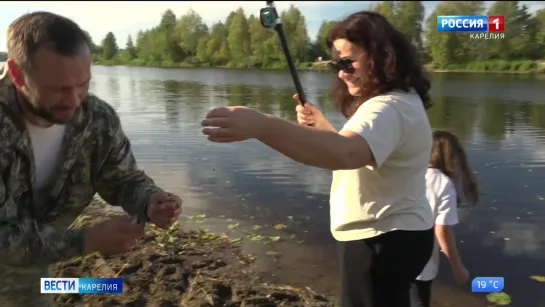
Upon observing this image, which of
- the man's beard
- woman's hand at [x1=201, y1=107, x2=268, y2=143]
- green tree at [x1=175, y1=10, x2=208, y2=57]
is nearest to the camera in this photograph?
woman's hand at [x1=201, y1=107, x2=268, y2=143]

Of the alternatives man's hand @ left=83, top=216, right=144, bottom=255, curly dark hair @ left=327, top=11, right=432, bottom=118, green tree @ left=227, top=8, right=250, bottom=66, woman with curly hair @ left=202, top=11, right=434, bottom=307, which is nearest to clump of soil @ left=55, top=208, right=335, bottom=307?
woman with curly hair @ left=202, top=11, right=434, bottom=307

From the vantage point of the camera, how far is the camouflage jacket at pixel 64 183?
1935mm

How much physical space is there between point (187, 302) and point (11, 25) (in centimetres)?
323

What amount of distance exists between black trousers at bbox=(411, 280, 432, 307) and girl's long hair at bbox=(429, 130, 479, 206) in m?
0.68

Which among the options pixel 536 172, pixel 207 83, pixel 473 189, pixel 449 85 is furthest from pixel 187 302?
pixel 207 83

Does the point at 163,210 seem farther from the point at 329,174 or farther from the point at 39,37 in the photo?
the point at 329,174

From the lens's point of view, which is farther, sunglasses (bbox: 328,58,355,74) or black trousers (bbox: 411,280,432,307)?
black trousers (bbox: 411,280,432,307)

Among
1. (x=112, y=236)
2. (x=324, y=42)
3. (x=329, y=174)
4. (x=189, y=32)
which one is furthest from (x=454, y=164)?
(x=189, y=32)

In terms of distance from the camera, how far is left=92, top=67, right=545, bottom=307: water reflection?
6410 mm

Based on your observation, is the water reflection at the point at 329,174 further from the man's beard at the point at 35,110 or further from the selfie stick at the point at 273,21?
the man's beard at the point at 35,110

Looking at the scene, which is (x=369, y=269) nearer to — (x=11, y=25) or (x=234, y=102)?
(x=11, y=25)

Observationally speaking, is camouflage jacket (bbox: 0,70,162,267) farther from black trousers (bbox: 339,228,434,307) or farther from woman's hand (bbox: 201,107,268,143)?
black trousers (bbox: 339,228,434,307)

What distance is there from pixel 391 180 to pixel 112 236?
1157 mm

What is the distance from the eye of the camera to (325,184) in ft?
31.6
